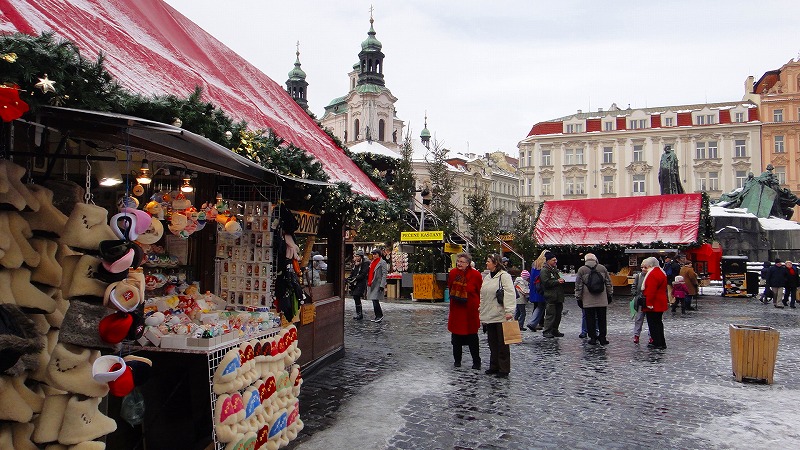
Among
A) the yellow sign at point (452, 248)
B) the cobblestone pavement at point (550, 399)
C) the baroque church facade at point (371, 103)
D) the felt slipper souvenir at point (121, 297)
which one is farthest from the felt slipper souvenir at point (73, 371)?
the baroque church facade at point (371, 103)

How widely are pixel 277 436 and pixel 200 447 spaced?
760 mm

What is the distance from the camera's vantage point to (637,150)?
66625mm

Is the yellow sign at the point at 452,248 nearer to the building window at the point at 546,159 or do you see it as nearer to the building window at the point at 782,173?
the building window at the point at 546,159

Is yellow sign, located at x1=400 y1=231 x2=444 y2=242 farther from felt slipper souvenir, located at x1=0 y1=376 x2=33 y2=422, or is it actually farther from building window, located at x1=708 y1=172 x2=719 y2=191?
building window, located at x1=708 y1=172 x2=719 y2=191

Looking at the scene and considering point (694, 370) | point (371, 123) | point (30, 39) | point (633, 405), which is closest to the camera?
point (30, 39)

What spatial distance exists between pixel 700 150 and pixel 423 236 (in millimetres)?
54387

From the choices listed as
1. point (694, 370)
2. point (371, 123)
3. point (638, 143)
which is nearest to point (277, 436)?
point (694, 370)

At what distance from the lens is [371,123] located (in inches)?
3228

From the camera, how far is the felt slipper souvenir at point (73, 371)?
3.42 m

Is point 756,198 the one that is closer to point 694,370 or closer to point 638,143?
point 694,370

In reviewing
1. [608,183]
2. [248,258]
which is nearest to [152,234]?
[248,258]

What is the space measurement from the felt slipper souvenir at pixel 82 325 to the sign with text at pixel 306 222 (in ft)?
14.6

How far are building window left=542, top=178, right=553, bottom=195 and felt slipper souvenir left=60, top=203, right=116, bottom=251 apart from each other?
67.6 meters

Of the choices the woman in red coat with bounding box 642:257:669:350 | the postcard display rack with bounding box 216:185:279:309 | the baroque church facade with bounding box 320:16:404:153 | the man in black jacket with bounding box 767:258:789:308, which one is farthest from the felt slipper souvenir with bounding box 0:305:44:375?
the baroque church facade with bounding box 320:16:404:153
